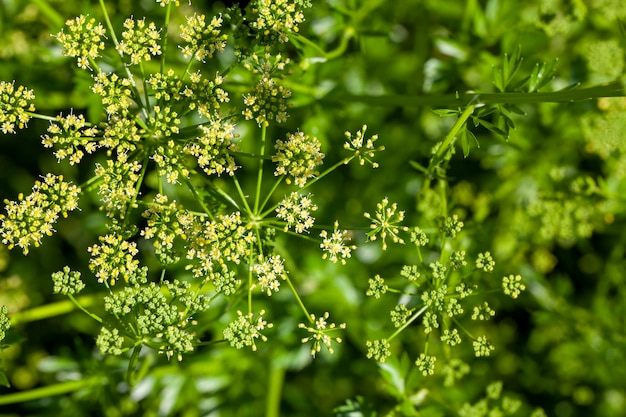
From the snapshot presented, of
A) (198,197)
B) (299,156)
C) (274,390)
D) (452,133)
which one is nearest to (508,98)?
(452,133)

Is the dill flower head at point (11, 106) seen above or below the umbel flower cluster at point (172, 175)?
above

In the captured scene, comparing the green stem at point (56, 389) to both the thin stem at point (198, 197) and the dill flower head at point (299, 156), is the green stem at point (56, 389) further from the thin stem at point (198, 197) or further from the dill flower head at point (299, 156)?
the dill flower head at point (299, 156)

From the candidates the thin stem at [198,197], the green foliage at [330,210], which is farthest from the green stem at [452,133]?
the thin stem at [198,197]

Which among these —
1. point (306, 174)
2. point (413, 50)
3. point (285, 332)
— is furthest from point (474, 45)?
point (285, 332)

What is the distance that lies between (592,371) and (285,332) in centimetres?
296

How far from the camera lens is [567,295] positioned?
19.5 ft

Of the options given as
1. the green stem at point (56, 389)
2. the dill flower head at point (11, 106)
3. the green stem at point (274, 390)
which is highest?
the dill flower head at point (11, 106)

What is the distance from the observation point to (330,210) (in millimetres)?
5504

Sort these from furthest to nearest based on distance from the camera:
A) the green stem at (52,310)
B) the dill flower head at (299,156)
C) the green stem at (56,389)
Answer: the green stem at (52,310) → the green stem at (56,389) → the dill flower head at (299,156)

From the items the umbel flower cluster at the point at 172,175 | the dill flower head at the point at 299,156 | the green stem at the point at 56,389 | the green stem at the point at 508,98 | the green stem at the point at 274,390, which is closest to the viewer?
the green stem at the point at 508,98

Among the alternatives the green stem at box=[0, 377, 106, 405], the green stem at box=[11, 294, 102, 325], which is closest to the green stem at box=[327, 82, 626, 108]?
the green stem at box=[11, 294, 102, 325]

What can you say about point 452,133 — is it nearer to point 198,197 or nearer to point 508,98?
point 508,98

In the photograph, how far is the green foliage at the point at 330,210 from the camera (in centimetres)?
329

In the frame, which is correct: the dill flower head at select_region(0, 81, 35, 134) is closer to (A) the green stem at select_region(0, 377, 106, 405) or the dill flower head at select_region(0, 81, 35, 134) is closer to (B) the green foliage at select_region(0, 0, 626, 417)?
(B) the green foliage at select_region(0, 0, 626, 417)
